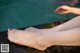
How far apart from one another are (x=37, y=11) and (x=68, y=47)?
1.12 feet

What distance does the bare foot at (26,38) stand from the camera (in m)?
1.41

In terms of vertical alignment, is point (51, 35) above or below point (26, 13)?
below

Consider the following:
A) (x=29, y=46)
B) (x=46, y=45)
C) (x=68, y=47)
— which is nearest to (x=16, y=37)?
(x=29, y=46)

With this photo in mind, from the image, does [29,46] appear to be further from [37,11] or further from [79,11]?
[79,11]

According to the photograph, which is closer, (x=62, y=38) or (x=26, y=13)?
(x=62, y=38)

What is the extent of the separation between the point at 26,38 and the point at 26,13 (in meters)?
0.21

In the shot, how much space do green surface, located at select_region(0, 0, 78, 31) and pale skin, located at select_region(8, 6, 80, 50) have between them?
7 cm

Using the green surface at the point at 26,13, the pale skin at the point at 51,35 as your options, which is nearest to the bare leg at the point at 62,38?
the pale skin at the point at 51,35

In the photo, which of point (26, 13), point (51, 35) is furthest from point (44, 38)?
point (26, 13)

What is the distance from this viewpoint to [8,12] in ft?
4.93

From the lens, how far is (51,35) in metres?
1.39

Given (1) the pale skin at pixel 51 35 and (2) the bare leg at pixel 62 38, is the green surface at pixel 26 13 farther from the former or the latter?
(2) the bare leg at pixel 62 38

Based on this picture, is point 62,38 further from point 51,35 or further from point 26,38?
point 26,38

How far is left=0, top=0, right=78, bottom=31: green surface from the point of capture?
149 cm
